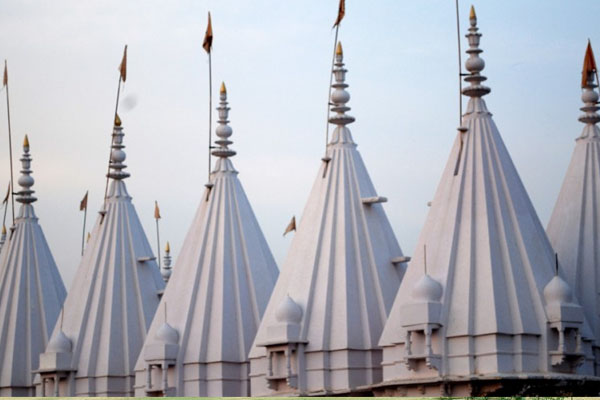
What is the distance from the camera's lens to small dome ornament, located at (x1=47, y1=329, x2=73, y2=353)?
38719 mm

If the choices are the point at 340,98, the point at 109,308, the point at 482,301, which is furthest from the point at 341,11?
the point at 109,308

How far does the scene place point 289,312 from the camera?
1312 inches

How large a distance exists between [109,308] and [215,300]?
12.9 feet

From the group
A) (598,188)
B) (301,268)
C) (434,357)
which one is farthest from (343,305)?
(598,188)

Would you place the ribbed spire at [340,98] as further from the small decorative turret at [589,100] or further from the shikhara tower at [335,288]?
the small decorative turret at [589,100]

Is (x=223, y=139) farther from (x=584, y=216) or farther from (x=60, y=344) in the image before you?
(x=584, y=216)

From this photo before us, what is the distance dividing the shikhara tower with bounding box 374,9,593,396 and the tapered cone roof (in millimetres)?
13266

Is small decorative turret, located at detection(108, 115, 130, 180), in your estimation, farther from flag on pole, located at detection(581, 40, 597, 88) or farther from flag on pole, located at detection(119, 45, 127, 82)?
flag on pole, located at detection(581, 40, 597, 88)

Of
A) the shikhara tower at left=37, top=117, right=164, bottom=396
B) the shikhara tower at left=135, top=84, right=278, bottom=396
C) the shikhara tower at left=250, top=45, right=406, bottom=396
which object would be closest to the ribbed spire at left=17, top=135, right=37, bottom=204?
the shikhara tower at left=37, top=117, right=164, bottom=396

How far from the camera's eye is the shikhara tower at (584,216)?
33.5m

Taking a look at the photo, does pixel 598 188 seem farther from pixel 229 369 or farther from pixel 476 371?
pixel 229 369

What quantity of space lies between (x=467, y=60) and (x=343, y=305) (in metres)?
5.61

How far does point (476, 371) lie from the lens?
98.8ft

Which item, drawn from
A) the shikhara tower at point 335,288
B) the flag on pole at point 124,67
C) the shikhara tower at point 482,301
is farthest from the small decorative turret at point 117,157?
the shikhara tower at point 482,301
